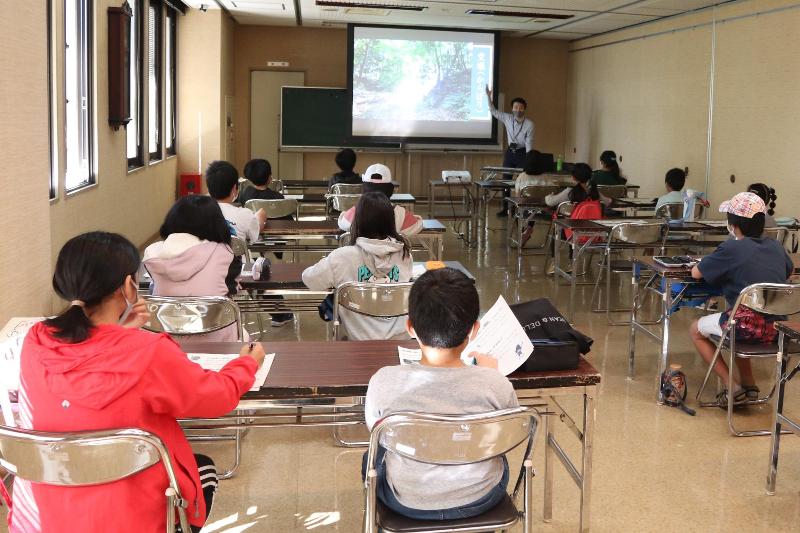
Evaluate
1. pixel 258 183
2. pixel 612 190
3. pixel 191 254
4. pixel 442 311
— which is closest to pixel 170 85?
pixel 258 183

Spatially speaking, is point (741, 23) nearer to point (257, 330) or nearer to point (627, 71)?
point (627, 71)

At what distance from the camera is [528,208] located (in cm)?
766

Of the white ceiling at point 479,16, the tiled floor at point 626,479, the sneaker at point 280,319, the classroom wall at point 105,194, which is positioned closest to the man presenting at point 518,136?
the white ceiling at point 479,16

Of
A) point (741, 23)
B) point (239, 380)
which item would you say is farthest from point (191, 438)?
point (741, 23)

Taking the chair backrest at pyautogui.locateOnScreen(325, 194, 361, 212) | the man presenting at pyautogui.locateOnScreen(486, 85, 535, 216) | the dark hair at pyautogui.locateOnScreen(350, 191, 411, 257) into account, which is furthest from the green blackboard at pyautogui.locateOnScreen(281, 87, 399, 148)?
the dark hair at pyautogui.locateOnScreen(350, 191, 411, 257)

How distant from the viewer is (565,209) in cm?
714

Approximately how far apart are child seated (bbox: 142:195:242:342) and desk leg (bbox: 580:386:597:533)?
1427mm

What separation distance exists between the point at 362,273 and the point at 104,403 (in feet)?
6.47

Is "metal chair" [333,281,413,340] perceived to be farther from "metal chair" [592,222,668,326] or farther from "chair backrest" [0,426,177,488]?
"metal chair" [592,222,668,326]

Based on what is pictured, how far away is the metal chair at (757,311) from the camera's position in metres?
3.42

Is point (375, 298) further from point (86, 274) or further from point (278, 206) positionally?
point (278, 206)

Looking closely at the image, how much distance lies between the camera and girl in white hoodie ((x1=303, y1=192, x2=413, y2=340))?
3.52 m

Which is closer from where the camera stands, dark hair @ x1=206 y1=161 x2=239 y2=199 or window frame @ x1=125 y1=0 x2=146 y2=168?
dark hair @ x1=206 y1=161 x2=239 y2=199

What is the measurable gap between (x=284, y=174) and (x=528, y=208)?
5.91 metres
